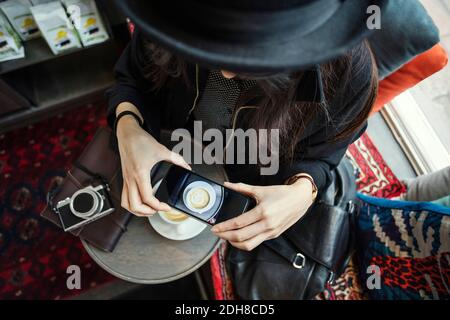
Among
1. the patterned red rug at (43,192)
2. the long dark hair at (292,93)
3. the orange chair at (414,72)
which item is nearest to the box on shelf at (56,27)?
the patterned red rug at (43,192)

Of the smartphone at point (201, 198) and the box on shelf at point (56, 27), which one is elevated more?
the box on shelf at point (56, 27)

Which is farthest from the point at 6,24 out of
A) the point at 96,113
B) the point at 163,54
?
the point at 163,54

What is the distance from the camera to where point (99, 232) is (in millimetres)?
913

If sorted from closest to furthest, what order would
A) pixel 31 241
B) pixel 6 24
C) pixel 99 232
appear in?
pixel 99 232 → pixel 6 24 → pixel 31 241

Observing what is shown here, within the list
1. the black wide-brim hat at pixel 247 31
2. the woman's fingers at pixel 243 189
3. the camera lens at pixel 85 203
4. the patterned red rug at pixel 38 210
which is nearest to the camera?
the black wide-brim hat at pixel 247 31

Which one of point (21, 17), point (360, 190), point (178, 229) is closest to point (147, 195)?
point (178, 229)

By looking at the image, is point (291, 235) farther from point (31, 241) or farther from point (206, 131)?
point (31, 241)

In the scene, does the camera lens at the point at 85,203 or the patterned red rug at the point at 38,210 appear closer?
the camera lens at the point at 85,203

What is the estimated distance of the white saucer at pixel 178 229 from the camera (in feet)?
3.04

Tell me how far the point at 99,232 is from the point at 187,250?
0.79ft

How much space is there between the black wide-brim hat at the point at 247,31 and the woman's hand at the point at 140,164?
421mm

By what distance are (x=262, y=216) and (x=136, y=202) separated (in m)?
0.29

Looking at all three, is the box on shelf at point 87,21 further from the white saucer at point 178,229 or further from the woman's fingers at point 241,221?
the woman's fingers at point 241,221

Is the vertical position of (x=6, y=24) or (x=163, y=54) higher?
(x=6, y=24)
